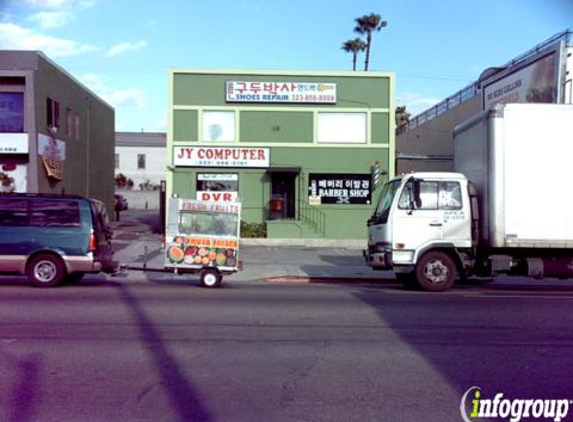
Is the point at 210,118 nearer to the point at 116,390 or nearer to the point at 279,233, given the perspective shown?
the point at 279,233

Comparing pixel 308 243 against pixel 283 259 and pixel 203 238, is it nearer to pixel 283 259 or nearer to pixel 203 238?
pixel 283 259

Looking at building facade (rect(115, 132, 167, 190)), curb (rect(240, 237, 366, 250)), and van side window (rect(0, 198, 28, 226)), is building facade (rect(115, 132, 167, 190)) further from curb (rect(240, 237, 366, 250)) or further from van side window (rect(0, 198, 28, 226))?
van side window (rect(0, 198, 28, 226))

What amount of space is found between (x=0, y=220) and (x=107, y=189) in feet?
80.5

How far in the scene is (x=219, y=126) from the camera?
2686cm

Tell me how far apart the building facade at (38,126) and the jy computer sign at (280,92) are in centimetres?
701

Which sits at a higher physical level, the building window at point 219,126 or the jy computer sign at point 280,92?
the jy computer sign at point 280,92

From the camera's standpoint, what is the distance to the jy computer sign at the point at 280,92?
26.7m

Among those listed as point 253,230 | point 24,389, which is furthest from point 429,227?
point 253,230

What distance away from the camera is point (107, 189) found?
3794 cm

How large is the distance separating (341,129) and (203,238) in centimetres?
1415

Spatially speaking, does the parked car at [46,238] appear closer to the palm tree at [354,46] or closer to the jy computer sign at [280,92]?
the jy computer sign at [280,92]

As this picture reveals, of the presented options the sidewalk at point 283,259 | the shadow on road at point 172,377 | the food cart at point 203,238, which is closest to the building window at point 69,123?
the sidewalk at point 283,259

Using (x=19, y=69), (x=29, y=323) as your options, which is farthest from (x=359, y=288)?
(x=19, y=69)

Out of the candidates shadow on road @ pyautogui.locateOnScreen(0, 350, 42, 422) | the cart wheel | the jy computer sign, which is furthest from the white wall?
shadow on road @ pyautogui.locateOnScreen(0, 350, 42, 422)
